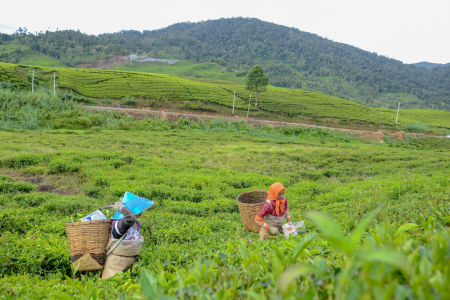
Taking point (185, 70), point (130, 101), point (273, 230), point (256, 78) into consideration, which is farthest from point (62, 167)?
point (185, 70)

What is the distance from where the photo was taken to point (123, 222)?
350 centimetres

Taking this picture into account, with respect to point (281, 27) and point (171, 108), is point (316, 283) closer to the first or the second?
point (171, 108)

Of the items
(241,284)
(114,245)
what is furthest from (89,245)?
(241,284)

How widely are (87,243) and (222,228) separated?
2.37 meters

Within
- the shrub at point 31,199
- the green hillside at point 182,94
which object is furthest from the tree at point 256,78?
the shrub at point 31,199

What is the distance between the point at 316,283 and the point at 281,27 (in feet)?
700

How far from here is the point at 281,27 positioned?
19275 centimetres

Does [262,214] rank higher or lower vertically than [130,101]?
higher

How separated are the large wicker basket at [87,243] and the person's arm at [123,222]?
0.19m

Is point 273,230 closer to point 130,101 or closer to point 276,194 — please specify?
point 276,194

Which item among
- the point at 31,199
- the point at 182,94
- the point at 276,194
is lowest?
the point at 31,199

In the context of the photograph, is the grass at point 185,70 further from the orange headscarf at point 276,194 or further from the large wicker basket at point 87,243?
the large wicker basket at point 87,243

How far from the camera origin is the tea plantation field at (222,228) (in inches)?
36.9

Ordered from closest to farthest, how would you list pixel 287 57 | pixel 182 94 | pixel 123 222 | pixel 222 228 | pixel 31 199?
pixel 123 222 < pixel 222 228 < pixel 31 199 < pixel 182 94 < pixel 287 57
